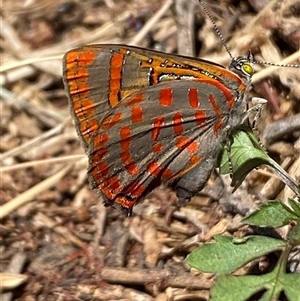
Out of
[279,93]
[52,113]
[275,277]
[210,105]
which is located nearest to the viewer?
[275,277]

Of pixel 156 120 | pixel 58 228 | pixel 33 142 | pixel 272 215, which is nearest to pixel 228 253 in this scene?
pixel 272 215

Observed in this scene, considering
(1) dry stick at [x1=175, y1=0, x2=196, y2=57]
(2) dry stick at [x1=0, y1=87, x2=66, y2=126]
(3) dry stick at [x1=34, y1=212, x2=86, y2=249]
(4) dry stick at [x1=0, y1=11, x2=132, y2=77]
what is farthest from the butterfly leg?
(4) dry stick at [x1=0, y1=11, x2=132, y2=77]

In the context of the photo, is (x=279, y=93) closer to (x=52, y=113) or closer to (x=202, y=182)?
(x=202, y=182)

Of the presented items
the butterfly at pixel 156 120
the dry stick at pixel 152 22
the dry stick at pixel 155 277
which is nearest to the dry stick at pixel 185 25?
the dry stick at pixel 152 22

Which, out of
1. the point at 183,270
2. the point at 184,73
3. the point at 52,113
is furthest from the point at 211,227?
the point at 52,113

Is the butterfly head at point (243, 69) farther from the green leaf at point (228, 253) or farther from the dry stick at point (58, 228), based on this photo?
the dry stick at point (58, 228)

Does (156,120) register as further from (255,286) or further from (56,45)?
(56,45)
